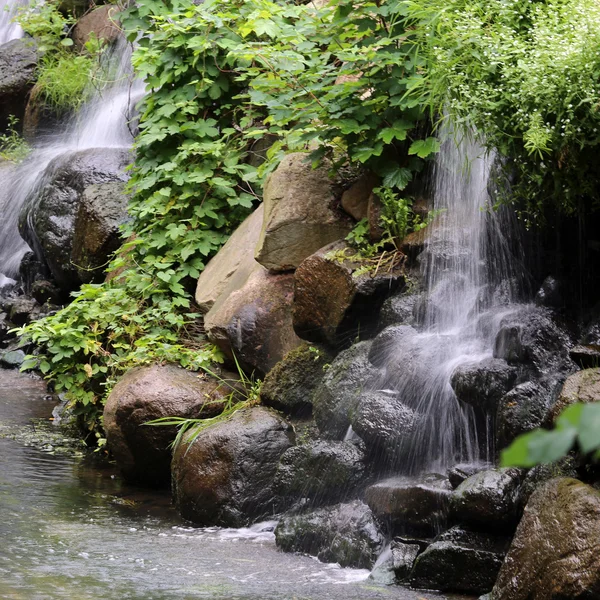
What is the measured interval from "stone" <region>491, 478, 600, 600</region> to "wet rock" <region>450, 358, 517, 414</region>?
85cm

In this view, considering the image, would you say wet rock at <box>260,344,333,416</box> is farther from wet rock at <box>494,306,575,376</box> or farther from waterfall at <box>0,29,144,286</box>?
waterfall at <box>0,29,144,286</box>

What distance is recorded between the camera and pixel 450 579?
12.9 ft

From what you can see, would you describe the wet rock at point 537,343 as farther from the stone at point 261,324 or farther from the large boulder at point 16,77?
the large boulder at point 16,77

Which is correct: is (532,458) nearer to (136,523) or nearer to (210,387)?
(136,523)

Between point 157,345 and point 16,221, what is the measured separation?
17.9 feet

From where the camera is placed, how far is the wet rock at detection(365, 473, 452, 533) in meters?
4.21

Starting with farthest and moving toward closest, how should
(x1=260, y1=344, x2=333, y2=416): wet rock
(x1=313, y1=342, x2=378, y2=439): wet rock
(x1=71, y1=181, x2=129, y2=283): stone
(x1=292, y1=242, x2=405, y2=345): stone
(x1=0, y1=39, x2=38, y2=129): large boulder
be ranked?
1. (x1=0, y1=39, x2=38, y2=129): large boulder
2. (x1=71, y1=181, x2=129, y2=283): stone
3. (x1=260, y1=344, x2=333, y2=416): wet rock
4. (x1=292, y1=242, x2=405, y2=345): stone
5. (x1=313, y1=342, x2=378, y2=439): wet rock

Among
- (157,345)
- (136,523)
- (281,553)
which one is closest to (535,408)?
(281,553)

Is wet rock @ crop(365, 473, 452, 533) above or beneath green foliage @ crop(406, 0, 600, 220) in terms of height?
beneath

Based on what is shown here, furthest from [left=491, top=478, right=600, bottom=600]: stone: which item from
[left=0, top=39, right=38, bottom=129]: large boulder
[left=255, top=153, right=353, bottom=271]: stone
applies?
[left=0, top=39, right=38, bottom=129]: large boulder

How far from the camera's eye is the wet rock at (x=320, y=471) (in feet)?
15.8

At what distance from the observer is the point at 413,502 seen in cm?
427

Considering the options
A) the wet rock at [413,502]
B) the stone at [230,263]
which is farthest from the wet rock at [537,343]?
the stone at [230,263]

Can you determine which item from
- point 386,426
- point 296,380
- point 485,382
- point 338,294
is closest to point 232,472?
point 296,380
